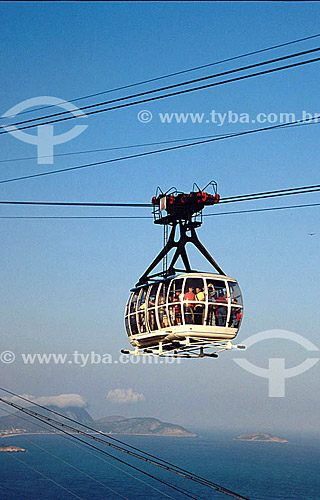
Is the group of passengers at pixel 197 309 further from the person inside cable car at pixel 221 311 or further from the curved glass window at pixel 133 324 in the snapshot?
the curved glass window at pixel 133 324

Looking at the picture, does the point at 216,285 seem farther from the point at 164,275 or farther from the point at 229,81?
the point at 229,81

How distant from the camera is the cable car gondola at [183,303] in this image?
3117cm

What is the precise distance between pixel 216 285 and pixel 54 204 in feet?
25.6

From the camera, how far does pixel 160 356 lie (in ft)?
107

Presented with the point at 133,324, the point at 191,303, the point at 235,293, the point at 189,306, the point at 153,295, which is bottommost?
the point at 133,324

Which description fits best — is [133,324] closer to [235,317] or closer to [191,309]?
[191,309]

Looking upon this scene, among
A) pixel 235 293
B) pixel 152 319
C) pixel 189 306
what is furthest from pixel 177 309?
pixel 235 293

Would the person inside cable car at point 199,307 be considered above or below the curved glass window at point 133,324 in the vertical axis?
above

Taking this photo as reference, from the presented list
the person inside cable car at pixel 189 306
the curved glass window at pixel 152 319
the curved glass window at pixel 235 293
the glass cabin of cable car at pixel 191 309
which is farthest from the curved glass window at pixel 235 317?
the curved glass window at pixel 152 319

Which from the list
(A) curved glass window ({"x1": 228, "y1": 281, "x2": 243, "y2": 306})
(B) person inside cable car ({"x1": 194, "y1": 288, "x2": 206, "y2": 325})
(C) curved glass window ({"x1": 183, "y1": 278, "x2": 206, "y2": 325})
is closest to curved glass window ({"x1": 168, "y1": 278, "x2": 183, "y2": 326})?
(C) curved glass window ({"x1": 183, "y1": 278, "x2": 206, "y2": 325})

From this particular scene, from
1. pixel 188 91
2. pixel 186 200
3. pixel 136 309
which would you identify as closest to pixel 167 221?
pixel 186 200

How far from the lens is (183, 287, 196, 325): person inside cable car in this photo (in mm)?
30969

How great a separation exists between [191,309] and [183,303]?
0.46m

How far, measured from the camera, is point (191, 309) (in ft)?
102
